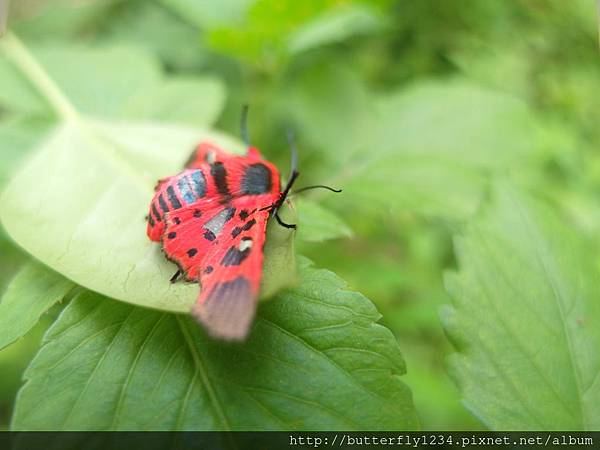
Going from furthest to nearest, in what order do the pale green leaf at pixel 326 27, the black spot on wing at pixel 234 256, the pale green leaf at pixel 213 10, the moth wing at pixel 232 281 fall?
the pale green leaf at pixel 213 10 → the pale green leaf at pixel 326 27 → the black spot on wing at pixel 234 256 → the moth wing at pixel 232 281

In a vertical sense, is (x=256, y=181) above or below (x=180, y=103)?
above

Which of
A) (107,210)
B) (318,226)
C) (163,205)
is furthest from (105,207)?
(318,226)

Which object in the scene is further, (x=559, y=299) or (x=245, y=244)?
(x=559, y=299)

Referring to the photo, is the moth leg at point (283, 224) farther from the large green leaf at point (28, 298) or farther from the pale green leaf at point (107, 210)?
the large green leaf at point (28, 298)

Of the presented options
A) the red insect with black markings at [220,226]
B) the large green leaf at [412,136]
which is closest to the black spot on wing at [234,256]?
the red insect with black markings at [220,226]

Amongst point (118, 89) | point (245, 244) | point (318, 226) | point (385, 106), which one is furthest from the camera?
point (385, 106)

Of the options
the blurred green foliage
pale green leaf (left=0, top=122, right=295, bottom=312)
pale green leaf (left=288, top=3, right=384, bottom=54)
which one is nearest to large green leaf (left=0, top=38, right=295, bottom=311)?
pale green leaf (left=0, top=122, right=295, bottom=312)

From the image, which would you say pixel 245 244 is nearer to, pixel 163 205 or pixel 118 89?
pixel 163 205
